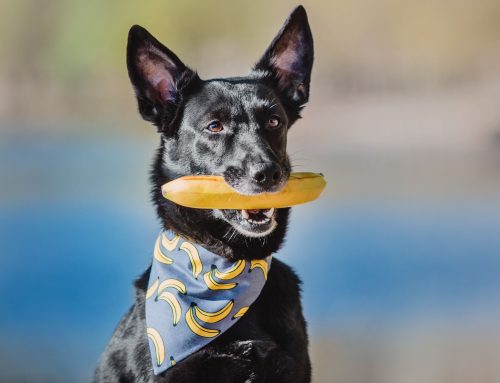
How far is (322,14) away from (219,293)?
1.88 m

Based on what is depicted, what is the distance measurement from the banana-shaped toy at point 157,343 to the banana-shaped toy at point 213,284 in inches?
10.1

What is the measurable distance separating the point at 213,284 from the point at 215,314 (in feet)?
0.38

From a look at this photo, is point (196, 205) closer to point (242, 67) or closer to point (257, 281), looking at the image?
point (257, 281)

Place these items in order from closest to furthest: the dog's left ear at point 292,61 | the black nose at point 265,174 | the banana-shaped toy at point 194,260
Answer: the black nose at point 265,174 → the banana-shaped toy at point 194,260 → the dog's left ear at point 292,61

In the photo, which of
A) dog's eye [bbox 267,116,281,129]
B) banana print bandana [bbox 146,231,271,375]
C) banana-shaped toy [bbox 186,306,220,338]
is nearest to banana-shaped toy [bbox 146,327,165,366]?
banana print bandana [bbox 146,231,271,375]

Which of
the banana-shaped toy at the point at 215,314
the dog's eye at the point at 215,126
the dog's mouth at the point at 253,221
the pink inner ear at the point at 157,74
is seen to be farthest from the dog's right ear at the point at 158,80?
the banana-shaped toy at the point at 215,314

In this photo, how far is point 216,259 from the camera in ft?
8.84

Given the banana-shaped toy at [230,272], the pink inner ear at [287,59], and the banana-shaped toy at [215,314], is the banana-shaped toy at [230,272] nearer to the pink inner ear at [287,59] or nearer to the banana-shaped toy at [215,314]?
the banana-shaped toy at [215,314]

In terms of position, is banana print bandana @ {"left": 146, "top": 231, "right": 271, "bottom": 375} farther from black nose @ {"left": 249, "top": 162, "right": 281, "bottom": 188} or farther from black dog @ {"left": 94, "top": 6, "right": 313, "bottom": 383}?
black nose @ {"left": 249, "top": 162, "right": 281, "bottom": 188}

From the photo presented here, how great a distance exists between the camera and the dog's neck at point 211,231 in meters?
2.69

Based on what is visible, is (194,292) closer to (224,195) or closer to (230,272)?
(230,272)

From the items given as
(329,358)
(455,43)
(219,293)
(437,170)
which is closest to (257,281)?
(219,293)

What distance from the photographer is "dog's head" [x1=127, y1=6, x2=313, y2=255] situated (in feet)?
8.44

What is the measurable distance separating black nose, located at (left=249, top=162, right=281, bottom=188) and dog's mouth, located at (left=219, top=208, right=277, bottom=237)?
18 centimetres
